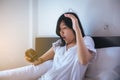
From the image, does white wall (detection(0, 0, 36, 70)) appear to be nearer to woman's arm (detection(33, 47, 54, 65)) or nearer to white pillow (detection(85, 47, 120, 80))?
woman's arm (detection(33, 47, 54, 65))

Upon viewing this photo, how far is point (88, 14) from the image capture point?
2.10 metres

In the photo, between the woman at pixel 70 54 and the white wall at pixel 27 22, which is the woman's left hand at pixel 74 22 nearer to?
the woman at pixel 70 54

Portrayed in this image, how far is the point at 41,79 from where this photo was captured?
172 centimetres

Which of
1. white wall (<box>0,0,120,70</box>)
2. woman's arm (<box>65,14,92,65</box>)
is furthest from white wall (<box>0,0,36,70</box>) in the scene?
woman's arm (<box>65,14,92,65</box>)

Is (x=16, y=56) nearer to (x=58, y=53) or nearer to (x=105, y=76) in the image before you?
(x=58, y=53)

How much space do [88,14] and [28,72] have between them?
2.51 ft

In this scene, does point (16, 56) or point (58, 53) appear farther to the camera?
point (16, 56)

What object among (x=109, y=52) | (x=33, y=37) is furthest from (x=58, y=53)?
(x=33, y=37)

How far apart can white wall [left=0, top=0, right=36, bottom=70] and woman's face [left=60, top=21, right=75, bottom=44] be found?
57 centimetres

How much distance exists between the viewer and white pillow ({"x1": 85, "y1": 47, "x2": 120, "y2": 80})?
5.24ft

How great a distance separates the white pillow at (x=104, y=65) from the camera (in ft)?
5.24

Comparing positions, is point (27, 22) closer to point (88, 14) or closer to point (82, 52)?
point (88, 14)

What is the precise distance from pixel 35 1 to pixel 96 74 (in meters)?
1.02

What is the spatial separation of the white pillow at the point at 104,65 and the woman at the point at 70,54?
0.06 meters
